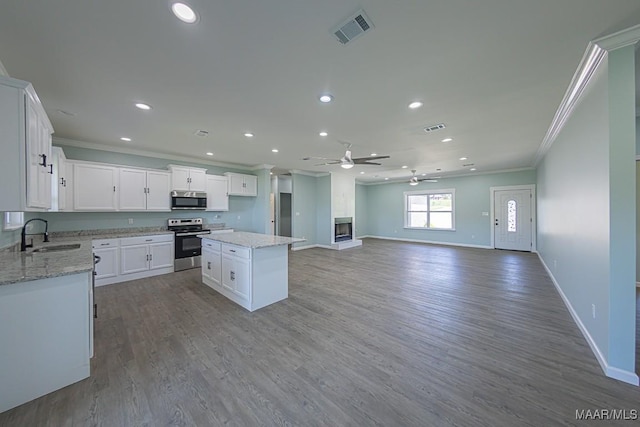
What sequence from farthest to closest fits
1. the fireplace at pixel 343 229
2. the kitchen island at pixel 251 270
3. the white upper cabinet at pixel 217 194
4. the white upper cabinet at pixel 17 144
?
1. the fireplace at pixel 343 229
2. the white upper cabinet at pixel 217 194
3. the kitchen island at pixel 251 270
4. the white upper cabinet at pixel 17 144

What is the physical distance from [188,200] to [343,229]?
17.2 ft

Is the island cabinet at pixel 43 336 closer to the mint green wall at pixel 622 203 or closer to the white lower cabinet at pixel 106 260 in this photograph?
the white lower cabinet at pixel 106 260

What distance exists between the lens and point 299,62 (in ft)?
6.87

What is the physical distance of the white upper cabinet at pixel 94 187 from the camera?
4.25m

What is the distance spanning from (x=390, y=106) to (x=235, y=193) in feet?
15.9

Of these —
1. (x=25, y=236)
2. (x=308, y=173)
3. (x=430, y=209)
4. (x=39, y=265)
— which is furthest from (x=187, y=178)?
(x=430, y=209)

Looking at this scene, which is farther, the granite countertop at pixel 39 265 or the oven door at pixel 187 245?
the oven door at pixel 187 245

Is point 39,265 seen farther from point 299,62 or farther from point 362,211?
point 362,211

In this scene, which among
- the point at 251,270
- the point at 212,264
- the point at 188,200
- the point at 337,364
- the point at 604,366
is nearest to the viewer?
the point at 604,366

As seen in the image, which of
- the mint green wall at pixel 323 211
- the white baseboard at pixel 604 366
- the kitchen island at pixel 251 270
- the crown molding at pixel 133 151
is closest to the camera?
the white baseboard at pixel 604 366

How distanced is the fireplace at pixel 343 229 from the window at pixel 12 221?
7.02 metres

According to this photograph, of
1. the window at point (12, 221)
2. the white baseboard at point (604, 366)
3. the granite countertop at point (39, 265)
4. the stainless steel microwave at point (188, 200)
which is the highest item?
the stainless steel microwave at point (188, 200)

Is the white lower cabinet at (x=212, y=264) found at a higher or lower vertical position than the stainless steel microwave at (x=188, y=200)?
lower

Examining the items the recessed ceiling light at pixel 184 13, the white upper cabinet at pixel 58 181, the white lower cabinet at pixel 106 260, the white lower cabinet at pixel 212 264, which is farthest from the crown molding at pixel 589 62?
the white lower cabinet at pixel 106 260
